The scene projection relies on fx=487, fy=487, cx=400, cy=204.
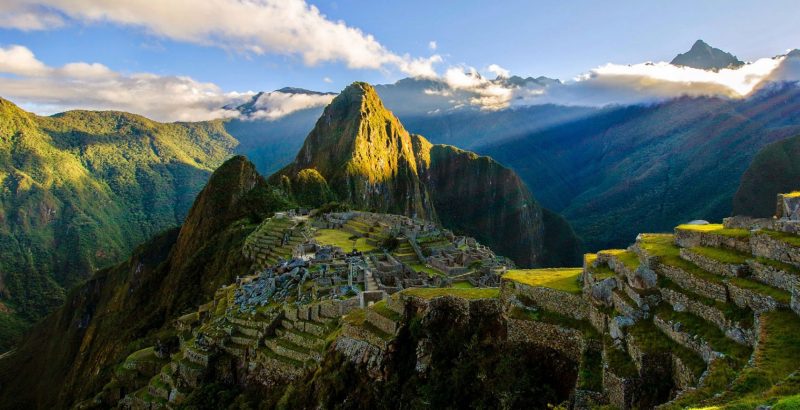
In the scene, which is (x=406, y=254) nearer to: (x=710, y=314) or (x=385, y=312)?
(x=385, y=312)

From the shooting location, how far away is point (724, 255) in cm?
1401

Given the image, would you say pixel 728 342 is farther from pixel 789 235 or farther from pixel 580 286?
pixel 580 286

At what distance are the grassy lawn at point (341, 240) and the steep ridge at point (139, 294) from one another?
12027mm

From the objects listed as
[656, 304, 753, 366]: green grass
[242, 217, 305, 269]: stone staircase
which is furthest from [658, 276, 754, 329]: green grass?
[242, 217, 305, 269]: stone staircase

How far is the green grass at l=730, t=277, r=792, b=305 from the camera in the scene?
442 inches

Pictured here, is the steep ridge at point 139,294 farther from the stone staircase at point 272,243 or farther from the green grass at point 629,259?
the green grass at point 629,259

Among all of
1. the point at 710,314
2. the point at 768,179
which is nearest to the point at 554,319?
the point at 710,314

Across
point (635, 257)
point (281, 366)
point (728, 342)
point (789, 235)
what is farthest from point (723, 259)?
point (281, 366)

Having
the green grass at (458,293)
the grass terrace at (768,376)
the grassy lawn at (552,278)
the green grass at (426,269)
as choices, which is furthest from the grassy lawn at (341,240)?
the grass terrace at (768,376)

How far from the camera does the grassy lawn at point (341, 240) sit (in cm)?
6091

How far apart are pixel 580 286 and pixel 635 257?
86.3 inches

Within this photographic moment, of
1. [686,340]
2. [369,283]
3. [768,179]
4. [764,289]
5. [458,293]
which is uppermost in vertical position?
[764,289]

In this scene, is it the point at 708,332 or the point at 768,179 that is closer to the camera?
the point at 708,332

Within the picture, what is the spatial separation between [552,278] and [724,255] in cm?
679
